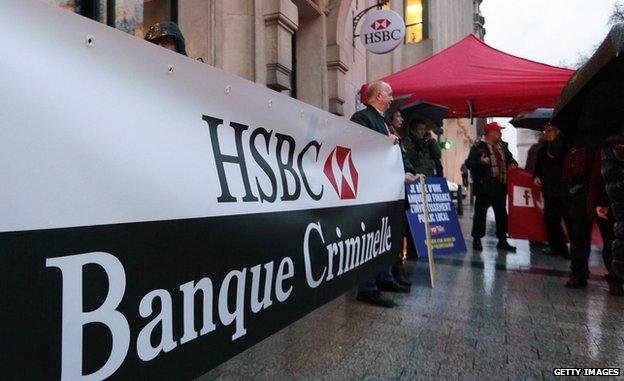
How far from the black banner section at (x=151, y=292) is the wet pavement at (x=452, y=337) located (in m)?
0.84

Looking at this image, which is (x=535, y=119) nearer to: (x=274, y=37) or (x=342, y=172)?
(x=274, y=37)

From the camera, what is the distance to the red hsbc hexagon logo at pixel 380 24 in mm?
9313

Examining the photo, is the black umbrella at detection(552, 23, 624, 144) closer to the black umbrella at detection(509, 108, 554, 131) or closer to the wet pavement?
the wet pavement

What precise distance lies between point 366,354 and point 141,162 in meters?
2.09

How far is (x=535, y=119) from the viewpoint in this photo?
7012 millimetres

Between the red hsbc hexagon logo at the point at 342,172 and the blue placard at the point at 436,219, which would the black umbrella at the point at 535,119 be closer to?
the blue placard at the point at 436,219

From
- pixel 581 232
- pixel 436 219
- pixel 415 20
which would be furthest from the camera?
pixel 415 20

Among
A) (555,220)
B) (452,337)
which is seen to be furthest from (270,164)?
(555,220)

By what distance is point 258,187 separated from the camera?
1649 millimetres

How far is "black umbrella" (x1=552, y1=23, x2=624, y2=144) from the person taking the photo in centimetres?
199

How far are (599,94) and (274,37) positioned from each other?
5160 millimetres

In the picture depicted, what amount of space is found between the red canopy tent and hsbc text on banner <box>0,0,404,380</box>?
499cm

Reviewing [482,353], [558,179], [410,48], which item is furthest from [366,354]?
[410,48]

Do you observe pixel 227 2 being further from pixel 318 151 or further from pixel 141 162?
pixel 141 162
